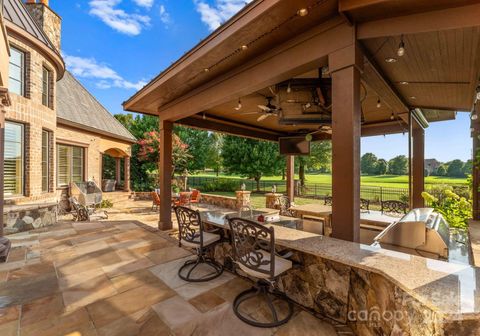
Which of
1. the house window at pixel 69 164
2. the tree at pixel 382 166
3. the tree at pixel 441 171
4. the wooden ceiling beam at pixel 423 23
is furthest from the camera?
the tree at pixel 382 166

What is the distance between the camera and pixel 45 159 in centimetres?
701

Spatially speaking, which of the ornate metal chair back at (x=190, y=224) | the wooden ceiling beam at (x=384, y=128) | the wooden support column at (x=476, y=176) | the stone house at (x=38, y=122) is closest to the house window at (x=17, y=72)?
the stone house at (x=38, y=122)

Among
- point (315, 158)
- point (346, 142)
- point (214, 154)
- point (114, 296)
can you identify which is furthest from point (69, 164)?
point (315, 158)

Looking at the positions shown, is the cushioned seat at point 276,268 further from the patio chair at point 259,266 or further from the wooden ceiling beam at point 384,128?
the wooden ceiling beam at point 384,128

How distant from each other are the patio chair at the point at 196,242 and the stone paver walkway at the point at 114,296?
0.45 feet

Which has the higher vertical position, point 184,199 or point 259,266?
point 259,266

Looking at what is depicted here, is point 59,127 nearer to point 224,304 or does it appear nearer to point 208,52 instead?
point 208,52

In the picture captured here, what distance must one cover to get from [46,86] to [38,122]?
137cm

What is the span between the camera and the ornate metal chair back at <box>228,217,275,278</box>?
2.15 metres

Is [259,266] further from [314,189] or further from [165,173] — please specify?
[314,189]

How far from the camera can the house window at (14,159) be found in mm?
5816

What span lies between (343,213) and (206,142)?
58.2ft

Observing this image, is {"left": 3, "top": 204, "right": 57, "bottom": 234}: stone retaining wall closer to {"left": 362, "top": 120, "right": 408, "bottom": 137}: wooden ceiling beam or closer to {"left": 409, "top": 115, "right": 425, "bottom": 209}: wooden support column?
{"left": 409, "top": 115, "right": 425, "bottom": 209}: wooden support column

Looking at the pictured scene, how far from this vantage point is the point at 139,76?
20672 millimetres
